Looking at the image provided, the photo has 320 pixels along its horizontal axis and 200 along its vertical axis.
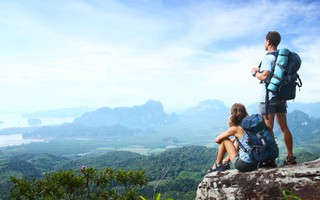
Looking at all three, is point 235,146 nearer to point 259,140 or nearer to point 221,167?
point 221,167

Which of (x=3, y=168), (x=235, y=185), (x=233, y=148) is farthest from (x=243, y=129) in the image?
(x=3, y=168)

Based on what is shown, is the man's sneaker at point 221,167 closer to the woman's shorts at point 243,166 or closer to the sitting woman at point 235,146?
the sitting woman at point 235,146

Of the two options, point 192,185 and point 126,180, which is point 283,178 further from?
point 192,185

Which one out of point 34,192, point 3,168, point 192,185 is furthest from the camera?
point 3,168

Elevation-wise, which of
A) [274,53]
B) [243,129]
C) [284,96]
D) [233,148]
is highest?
[274,53]

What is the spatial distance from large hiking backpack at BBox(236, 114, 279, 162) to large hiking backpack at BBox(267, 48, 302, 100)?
2.59ft

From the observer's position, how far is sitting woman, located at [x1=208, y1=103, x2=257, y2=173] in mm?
5359

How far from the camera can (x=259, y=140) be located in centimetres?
522

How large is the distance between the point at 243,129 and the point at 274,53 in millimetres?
1713

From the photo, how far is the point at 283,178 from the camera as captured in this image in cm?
467

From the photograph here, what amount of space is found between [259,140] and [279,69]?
149 centimetres

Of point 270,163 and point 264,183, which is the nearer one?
point 264,183

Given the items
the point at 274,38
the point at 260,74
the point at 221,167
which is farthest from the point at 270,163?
the point at 274,38

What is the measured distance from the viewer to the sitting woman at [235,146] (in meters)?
5.36
